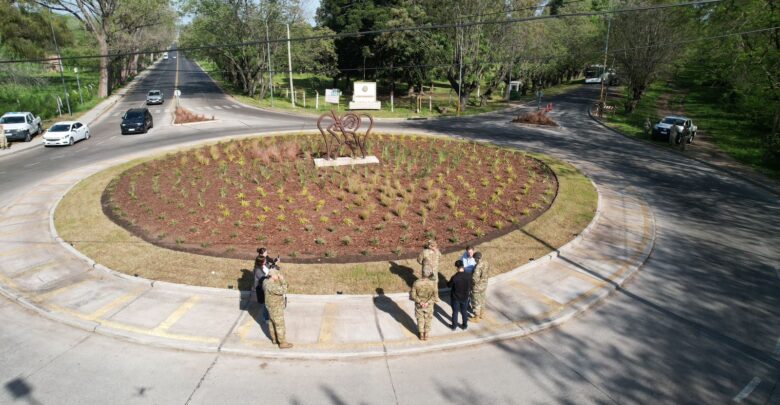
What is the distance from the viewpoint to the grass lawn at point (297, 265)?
10.7 m

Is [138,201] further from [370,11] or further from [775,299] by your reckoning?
[370,11]

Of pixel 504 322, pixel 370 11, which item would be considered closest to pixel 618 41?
pixel 370 11

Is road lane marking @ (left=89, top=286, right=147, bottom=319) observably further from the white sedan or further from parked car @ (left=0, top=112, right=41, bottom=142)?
parked car @ (left=0, top=112, right=41, bottom=142)

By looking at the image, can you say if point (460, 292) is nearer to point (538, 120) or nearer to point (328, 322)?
point (328, 322)

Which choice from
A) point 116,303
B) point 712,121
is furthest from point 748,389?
point 712,121

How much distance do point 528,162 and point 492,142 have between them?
21.3ft

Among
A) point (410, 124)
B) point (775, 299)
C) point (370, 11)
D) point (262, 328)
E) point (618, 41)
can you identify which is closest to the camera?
point (262, 328)

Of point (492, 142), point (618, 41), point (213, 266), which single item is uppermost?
point (618, 41)

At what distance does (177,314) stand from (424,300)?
18.0 ft

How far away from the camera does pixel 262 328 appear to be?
29.4 feet

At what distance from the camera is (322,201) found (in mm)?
15359

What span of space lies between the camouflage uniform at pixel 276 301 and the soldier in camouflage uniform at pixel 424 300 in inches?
98.7

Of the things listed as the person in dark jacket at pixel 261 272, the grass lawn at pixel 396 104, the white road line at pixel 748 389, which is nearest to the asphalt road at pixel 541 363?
the white road line at pixel 748 389

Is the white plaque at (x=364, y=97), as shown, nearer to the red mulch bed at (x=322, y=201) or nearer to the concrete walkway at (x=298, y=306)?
the red mulch bed at (x=322, y=201)
